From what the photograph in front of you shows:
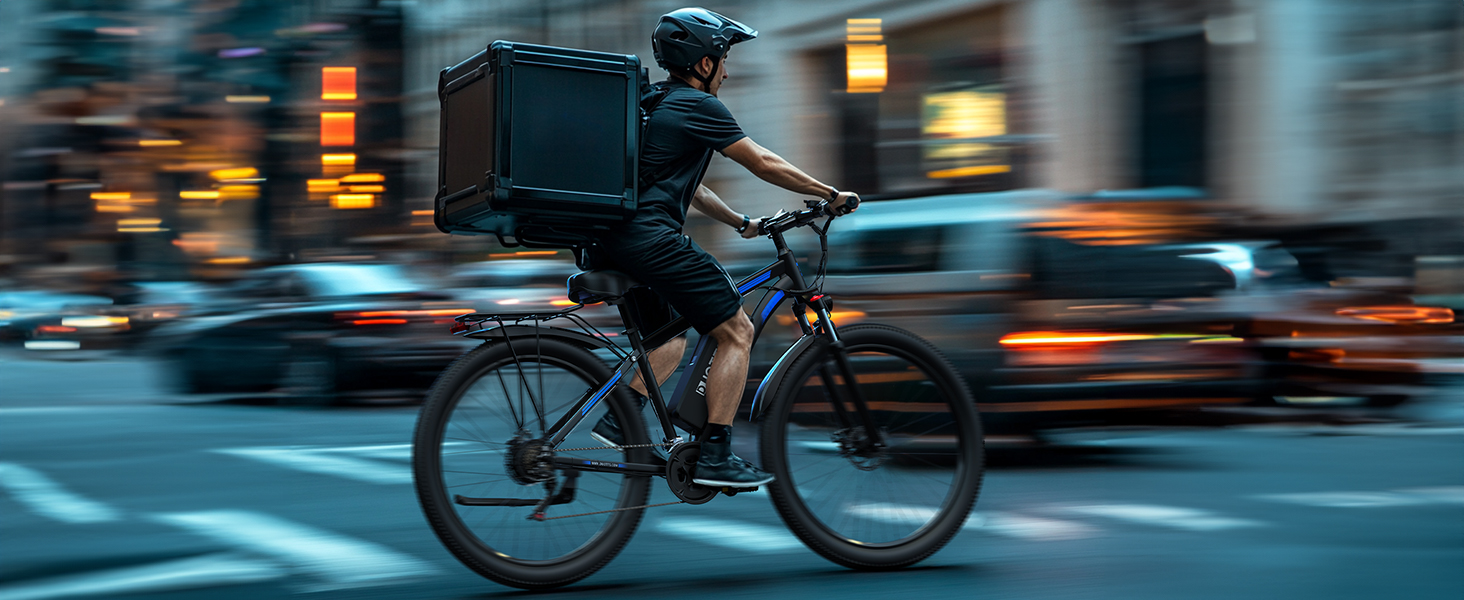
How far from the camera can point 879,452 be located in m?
4.95

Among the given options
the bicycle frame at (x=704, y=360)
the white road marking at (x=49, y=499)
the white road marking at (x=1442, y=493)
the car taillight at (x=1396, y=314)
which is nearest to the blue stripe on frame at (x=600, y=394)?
the bicycle frame at (x=704, y=360)

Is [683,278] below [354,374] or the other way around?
the other way around

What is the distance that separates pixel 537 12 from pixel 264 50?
523cm

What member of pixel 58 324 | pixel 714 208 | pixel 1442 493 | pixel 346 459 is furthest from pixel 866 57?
pixel 58 324

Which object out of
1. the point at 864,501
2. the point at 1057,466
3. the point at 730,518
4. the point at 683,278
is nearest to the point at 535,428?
the point at 683,278

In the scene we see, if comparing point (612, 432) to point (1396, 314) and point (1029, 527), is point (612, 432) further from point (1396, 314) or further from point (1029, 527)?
point (1396, 314)

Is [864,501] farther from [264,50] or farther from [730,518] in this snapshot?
[264,50]

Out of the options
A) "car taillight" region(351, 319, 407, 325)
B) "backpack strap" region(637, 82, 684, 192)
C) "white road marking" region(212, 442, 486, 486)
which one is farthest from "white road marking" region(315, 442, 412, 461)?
"backpack strap" region(637, 82, 684, 192)

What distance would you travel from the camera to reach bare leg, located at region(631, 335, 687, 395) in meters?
4.71

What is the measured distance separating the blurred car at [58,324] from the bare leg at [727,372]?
27.7 metres

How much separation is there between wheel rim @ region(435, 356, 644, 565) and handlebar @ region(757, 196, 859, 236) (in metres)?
0.75

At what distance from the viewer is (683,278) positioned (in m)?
4.58

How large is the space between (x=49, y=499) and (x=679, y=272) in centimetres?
387

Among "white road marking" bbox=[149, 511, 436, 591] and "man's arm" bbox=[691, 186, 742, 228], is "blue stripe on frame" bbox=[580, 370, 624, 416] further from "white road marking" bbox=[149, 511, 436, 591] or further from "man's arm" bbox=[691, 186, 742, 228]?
"white road marking" bbox=[149, 511, 436, 591]
